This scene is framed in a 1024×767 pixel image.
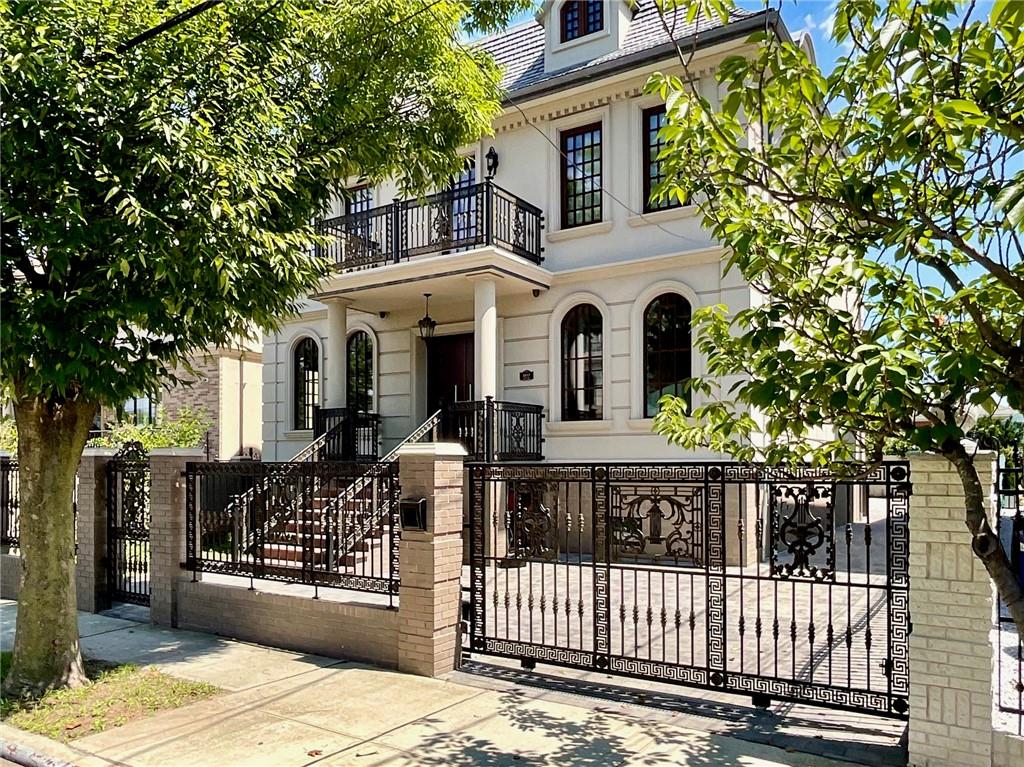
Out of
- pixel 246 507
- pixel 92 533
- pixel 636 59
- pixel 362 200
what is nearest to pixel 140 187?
pixel 246 507

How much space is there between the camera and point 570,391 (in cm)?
1418

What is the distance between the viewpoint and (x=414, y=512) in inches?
251

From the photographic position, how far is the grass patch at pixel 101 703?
17.7 ft

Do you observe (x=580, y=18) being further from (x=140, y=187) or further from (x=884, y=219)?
(x=884, y=219)

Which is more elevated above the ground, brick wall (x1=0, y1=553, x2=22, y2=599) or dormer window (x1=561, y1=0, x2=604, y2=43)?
dormer window (x1=561, y1=0, x2=604, y2=43)

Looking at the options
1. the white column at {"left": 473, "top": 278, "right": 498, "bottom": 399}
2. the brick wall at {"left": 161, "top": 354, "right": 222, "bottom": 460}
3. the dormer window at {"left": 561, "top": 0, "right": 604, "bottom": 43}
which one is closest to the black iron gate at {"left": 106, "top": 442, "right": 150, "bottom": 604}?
the white column at {"left": 473, "top": 278, "right": 498, "bottom": 399}

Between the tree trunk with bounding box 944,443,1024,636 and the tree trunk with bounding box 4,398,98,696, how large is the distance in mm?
6270

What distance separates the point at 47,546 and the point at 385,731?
3317 mm

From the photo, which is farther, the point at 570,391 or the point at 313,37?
the point at 570,391

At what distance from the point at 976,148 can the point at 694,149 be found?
4.19 ft

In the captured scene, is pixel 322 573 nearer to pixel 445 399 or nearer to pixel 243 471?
pixel 243 471

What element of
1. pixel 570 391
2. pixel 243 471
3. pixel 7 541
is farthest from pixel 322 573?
pixel 570 391

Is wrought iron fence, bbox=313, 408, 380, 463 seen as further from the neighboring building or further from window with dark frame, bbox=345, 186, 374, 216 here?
window with dark frame, bbox=345, 186, 374, 216

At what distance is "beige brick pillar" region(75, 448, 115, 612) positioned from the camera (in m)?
9.06
